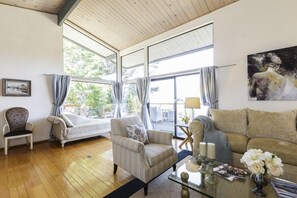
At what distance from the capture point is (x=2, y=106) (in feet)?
12.5

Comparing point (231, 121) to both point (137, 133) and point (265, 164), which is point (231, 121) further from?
point (137, 133)

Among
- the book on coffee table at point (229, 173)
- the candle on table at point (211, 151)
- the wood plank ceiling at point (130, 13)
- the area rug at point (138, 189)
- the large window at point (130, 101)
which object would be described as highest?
the wood plank ceiling at point (130, 13)

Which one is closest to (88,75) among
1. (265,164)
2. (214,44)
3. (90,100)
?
(90,100)

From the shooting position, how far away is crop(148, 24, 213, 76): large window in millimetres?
3990

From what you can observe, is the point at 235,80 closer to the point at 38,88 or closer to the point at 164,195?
the point at 164,195

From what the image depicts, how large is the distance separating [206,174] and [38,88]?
4742mm

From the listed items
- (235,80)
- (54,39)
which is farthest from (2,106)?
(235,80)

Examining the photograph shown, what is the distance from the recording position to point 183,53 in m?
4.47

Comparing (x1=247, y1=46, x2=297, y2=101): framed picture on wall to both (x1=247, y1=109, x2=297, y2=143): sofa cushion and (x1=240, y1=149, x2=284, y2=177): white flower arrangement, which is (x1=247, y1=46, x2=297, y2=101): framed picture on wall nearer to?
(x1=247, y1=109, x2=297, y2=143): sofa cushion

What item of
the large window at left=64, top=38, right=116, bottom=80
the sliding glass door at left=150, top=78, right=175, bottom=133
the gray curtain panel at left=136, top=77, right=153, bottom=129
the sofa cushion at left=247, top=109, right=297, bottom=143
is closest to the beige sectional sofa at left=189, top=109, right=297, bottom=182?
the sofa cushion at left=247, top=109, right=297, bottom=143

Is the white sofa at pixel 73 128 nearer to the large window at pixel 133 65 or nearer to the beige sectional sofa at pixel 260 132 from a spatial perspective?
the large window at pixel 133 65

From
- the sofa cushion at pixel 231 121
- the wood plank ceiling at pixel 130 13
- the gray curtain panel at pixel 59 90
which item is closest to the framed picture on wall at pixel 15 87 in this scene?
the gray curtain panel at pixel 59 90

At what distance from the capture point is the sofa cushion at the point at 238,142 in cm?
252

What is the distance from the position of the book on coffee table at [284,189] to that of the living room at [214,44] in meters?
1.92
